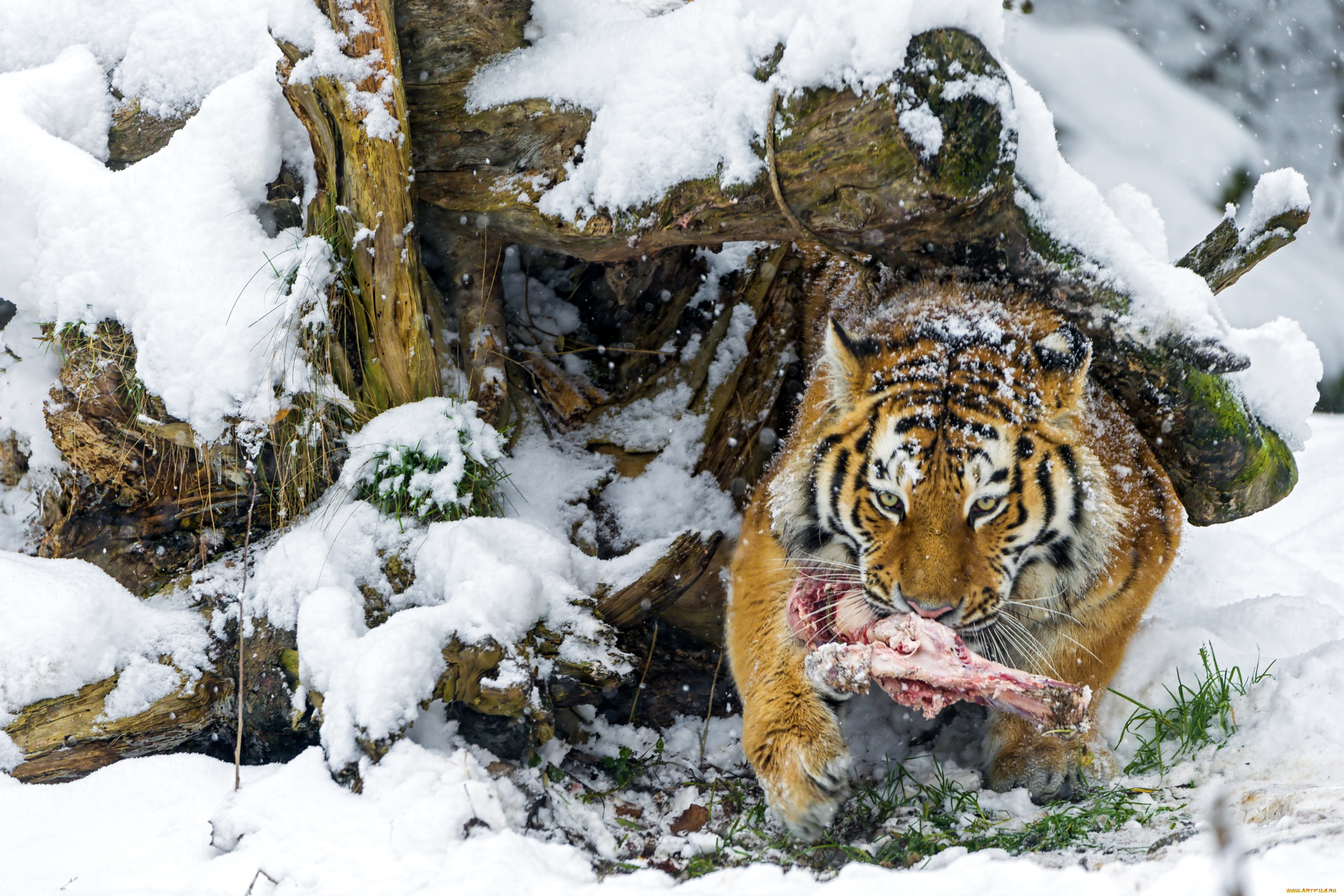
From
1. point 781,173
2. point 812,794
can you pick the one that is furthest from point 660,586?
point 781,173

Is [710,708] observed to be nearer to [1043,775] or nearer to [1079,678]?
[1043,775]

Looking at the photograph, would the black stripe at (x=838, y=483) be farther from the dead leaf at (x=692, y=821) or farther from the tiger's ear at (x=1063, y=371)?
the dead leaf at (x=692, y=821)

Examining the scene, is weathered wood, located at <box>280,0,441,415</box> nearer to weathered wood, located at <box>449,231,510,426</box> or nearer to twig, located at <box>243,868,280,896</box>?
weathered wood, located at <box>449,231,510,426</box>

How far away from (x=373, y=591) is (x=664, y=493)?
1.19m

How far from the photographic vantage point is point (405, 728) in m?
2.50

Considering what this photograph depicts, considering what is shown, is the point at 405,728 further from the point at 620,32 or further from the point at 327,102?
the point at 620,32

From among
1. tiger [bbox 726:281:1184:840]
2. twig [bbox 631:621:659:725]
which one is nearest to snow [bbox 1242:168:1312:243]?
tiger [bbox 726:281:1184:840]

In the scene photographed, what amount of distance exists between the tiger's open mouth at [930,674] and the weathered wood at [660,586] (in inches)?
25.7

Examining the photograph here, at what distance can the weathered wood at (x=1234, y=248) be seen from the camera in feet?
10.5

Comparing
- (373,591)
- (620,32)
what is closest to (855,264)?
(620,32)

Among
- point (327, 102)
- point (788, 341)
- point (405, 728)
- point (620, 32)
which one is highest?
point (620, 32)

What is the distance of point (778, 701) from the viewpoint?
9.25 feet

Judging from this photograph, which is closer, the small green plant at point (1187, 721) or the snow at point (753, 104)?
the snow at point (753, 104)

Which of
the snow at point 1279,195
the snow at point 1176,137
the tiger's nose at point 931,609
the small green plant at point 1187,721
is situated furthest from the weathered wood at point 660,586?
the snow at point 1176,137
